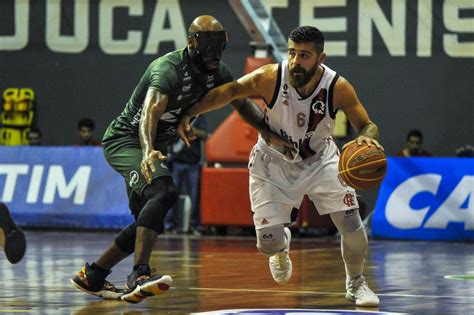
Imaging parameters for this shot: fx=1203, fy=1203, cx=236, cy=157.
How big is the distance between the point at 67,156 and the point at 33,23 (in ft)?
14.1

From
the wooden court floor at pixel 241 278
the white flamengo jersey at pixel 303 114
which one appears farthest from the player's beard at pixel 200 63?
the wooden court floor at pixel 241 278

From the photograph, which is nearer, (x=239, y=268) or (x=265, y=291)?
(x=265, y=291)

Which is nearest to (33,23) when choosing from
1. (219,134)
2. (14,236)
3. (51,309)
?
(219,134)

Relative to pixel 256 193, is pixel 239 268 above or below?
below

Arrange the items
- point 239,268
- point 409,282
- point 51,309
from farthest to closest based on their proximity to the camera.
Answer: point 239,268
point 409,282
point 51,309

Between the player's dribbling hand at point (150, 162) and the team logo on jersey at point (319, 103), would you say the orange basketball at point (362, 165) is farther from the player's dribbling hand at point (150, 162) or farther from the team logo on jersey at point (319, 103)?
the player's dribbling hand at point (150, 162)

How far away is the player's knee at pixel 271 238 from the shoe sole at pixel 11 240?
198 centimetres

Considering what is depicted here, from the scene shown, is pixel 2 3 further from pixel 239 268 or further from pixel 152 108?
pixel 152 108

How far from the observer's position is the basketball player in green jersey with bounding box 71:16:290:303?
8523 mm

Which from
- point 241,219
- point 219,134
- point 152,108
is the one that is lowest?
point 241,219

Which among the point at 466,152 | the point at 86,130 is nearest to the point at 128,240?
the point at 466,152

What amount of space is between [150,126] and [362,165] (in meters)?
1.53

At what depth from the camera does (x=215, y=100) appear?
9008 millimetres

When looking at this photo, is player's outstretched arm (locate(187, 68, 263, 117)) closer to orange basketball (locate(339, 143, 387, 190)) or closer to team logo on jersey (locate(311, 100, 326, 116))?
team logo on jersey (locate(311, 100, 326, 116))
